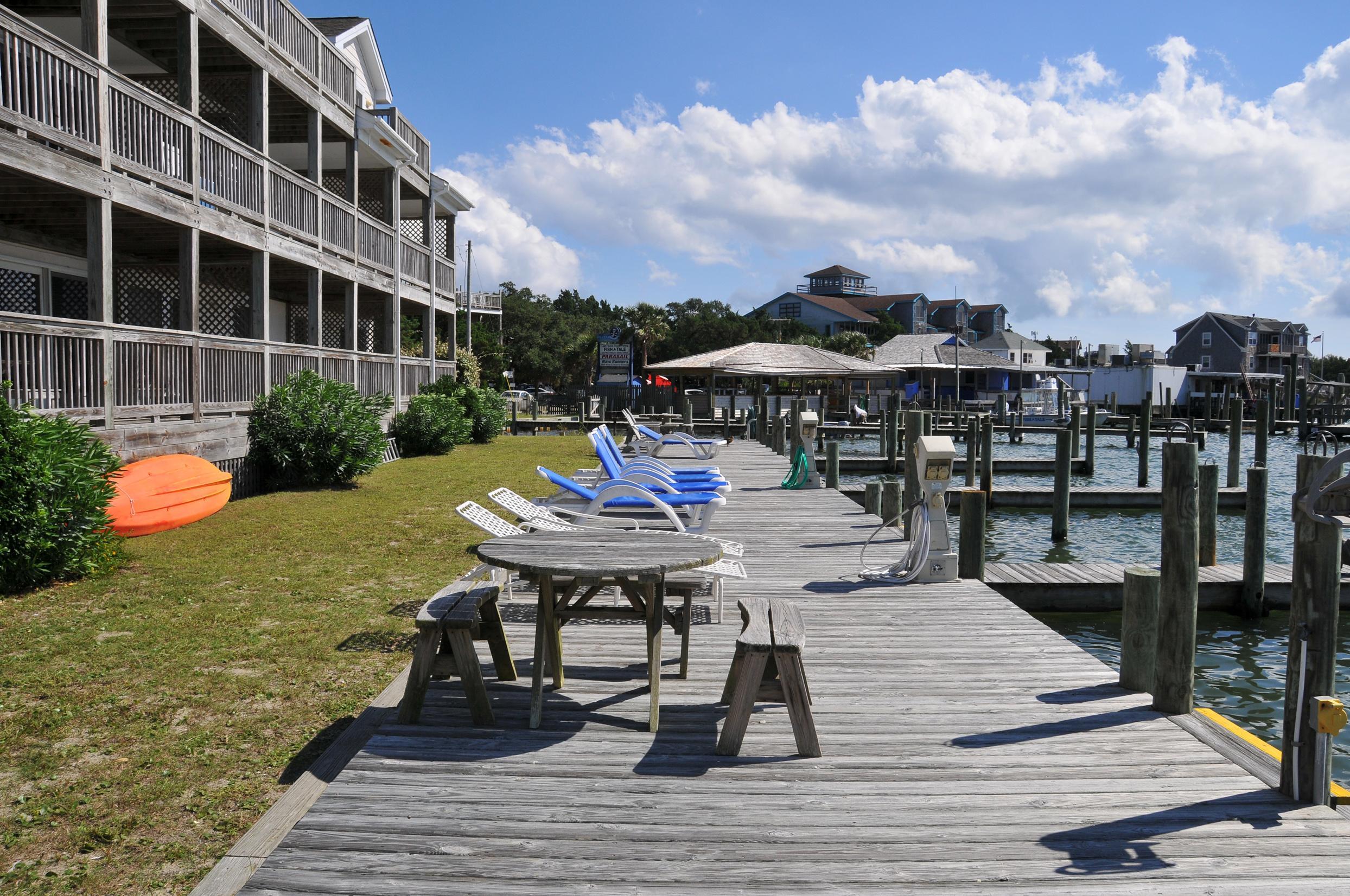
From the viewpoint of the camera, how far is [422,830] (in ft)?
11.4

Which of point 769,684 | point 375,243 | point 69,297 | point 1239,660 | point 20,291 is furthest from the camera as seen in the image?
point 375,243

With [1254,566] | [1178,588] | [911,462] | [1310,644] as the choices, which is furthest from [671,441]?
[1310,644]

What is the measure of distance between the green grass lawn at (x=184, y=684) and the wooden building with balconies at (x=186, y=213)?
2260 millimetres

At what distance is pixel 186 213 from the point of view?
12.6 m

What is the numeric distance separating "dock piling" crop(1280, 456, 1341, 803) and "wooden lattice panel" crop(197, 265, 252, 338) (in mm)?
17164

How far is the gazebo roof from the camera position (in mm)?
37312

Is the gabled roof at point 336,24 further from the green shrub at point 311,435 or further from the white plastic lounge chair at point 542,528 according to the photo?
the white plastic lounge chair at point 542,528

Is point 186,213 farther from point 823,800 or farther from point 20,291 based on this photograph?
point 823,800

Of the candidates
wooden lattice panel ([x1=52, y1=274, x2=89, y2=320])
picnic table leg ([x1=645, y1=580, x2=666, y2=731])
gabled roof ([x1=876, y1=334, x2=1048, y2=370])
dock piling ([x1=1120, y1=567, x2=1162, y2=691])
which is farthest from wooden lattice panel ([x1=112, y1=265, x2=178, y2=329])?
gabled roof ([x1=876, y1=334, x2=1048, y2=370])

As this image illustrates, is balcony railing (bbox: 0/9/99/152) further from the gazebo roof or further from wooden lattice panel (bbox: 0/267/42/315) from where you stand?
the gazebo roof

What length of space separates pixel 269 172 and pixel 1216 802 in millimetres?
15417

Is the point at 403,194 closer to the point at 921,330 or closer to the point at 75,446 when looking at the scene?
the point at 75,446

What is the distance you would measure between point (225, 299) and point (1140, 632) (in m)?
17.3

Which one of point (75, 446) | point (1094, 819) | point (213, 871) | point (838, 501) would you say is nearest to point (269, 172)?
point (75, 446)
